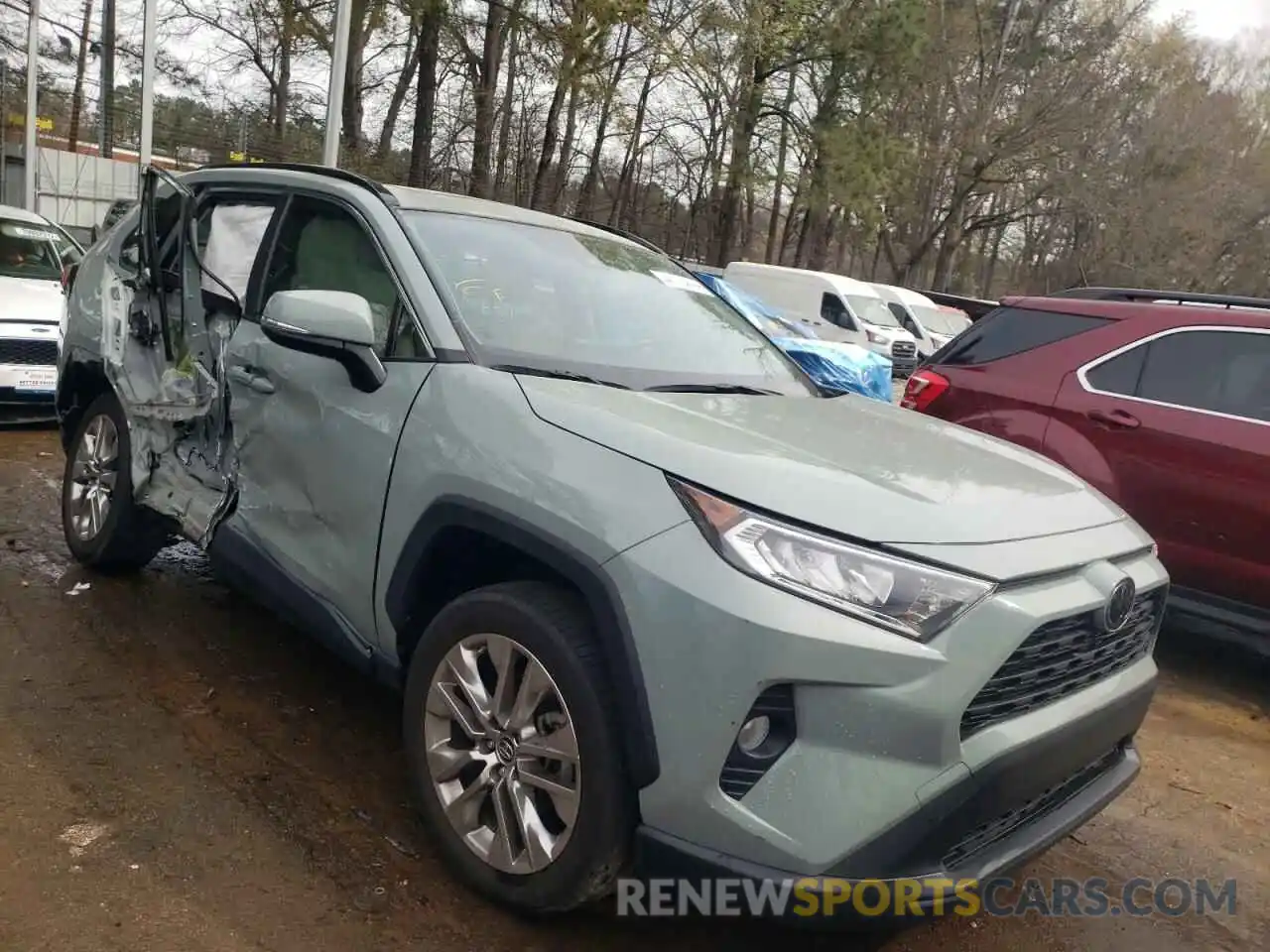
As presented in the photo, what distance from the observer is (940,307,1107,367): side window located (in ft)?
17.6

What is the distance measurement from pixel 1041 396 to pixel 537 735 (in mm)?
3888

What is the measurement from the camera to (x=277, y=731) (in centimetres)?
331

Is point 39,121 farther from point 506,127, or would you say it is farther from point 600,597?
point 600,597

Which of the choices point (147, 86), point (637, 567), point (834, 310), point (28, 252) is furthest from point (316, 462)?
point (834, 310)

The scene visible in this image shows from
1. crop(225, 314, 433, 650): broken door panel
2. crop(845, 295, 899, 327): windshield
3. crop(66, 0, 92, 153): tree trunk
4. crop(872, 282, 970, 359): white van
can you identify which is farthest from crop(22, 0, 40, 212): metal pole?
crop(225, 314, 433, 650): broken door panel

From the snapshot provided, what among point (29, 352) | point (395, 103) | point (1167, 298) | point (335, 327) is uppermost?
point (395, 103)

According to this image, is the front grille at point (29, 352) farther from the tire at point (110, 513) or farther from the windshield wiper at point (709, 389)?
the windshield wiper at point (709, 389)

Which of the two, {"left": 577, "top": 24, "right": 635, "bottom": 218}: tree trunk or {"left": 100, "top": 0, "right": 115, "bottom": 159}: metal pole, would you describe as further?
{"left": 100, "top": 0, "right": 115, "bottom": 159}: metal pole

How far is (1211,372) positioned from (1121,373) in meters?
0.39

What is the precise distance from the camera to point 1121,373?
5.11m

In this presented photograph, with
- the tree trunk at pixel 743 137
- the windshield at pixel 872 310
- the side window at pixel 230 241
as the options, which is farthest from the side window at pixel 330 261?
the tree trunk at pixel 743 137

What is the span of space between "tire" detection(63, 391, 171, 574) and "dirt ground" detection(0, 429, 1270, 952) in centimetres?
13

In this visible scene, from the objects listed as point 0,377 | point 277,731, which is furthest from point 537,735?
point 0,377

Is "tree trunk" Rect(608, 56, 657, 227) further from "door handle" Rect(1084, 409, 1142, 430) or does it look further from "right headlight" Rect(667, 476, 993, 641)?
"right headlight" Rect(667, 476, 993, 641)
